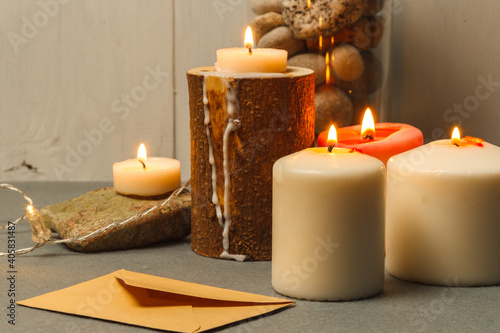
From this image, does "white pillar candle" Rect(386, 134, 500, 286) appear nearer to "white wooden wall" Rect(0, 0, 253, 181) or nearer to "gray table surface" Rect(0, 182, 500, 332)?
"gray table surface" Rect(0, 182, 500, 332)

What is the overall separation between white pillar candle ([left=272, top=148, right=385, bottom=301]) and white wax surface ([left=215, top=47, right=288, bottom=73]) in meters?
0.20

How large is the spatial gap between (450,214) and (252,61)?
0.34 m

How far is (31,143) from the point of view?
1611mm

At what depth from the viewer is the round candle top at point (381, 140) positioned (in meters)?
1.03

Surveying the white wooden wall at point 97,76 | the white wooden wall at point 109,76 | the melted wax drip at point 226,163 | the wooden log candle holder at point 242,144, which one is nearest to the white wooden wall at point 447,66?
the white wooden wall at point 109,76

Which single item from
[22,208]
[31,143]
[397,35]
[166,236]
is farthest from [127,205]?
[397,35]

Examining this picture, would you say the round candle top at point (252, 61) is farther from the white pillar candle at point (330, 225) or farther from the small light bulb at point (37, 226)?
the small light bulb at point (37, 226)

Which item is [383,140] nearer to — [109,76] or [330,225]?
[330,225]

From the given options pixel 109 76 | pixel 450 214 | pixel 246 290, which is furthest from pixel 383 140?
pixel 109 76

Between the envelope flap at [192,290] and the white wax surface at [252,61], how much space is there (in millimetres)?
311

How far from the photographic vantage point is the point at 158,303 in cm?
87

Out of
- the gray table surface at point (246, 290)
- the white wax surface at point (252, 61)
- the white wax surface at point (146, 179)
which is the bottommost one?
the gray table surface at point (246, 290)

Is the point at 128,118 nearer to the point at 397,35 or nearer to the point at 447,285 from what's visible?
the point at 397,35

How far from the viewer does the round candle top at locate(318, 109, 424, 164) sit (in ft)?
3.39
